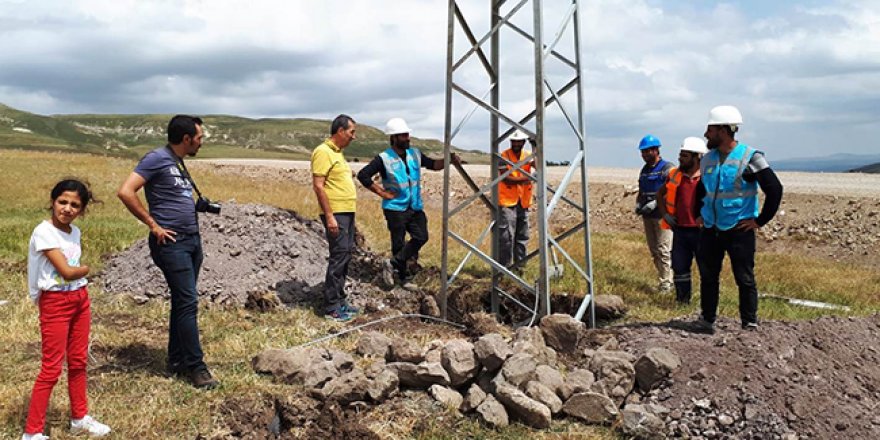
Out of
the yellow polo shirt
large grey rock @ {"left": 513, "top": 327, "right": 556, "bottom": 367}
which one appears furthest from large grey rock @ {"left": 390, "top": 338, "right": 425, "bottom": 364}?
the yellow polo shirt

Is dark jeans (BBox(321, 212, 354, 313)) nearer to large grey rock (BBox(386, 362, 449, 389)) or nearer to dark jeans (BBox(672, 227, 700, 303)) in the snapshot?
large grey rock (BBox(386, 362, 449, 389))

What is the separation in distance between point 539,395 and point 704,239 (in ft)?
7.86

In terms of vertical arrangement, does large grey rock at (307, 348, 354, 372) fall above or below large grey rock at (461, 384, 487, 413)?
above

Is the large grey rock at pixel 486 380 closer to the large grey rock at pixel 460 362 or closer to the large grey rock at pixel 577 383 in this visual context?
the large grey rock at pixel 460 362

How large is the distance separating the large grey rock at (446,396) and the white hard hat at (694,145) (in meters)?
4.44

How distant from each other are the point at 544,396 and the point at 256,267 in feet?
16.0

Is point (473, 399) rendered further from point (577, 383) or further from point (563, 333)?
point (563, 333)

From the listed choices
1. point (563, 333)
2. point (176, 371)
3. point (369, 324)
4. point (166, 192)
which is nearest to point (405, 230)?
point (369, 324)

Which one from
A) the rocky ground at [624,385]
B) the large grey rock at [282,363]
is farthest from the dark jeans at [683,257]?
the large grey rock at [282,363]

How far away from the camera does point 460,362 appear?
5180 millimetres

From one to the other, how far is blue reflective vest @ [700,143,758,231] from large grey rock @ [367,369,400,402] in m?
3.18

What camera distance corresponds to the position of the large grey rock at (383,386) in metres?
4.90

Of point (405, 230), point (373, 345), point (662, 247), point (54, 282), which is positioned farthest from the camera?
point (662, 247)

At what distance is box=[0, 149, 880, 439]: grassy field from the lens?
455 cm
